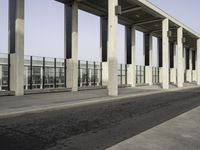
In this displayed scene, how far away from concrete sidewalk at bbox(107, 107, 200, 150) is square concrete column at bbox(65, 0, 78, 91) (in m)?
16.6

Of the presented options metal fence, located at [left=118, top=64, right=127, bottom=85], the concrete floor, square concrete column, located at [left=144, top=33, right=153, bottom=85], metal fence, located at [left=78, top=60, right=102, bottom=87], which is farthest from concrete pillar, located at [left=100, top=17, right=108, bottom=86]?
square concrete column, located at [left=144, top=33, right=153, bottom=85]

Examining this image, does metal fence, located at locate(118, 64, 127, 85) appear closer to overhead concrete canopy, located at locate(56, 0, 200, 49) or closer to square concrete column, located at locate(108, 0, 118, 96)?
overhead concrete canopy, located at locate(56, 0, 200, 49)

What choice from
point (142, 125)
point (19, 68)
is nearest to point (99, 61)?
point (19, 68)

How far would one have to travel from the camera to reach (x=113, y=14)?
68.6ft

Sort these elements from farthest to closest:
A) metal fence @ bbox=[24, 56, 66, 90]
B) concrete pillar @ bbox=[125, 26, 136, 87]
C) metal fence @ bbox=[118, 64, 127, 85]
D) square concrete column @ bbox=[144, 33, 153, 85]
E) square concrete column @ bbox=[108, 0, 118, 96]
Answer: square concrete column @ bbox=[144, 33, 153, 85] < concrete pillar @ bbox=[125, 26, 136, 87] < metal fence @ bbox=[118, 64, 127, 85] < metal fence @ bbox=[24, 56, 66, 90] < square concrete column @ bbox=[108, 0, 118, 96]

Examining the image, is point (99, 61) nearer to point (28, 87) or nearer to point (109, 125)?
point (28, 87)

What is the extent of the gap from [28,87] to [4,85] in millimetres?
2646

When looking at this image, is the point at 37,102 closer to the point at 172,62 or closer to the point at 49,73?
the point at 49,73

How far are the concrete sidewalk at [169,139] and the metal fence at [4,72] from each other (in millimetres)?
14315

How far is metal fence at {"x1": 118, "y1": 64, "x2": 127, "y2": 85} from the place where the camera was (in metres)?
34.4

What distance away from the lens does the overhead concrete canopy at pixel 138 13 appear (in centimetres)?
2631

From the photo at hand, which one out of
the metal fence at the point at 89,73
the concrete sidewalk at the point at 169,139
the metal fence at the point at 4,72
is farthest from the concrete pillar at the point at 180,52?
the concrete sidewalk at the point at 169,139

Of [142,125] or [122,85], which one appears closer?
[142,125]

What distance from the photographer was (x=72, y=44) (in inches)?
963
